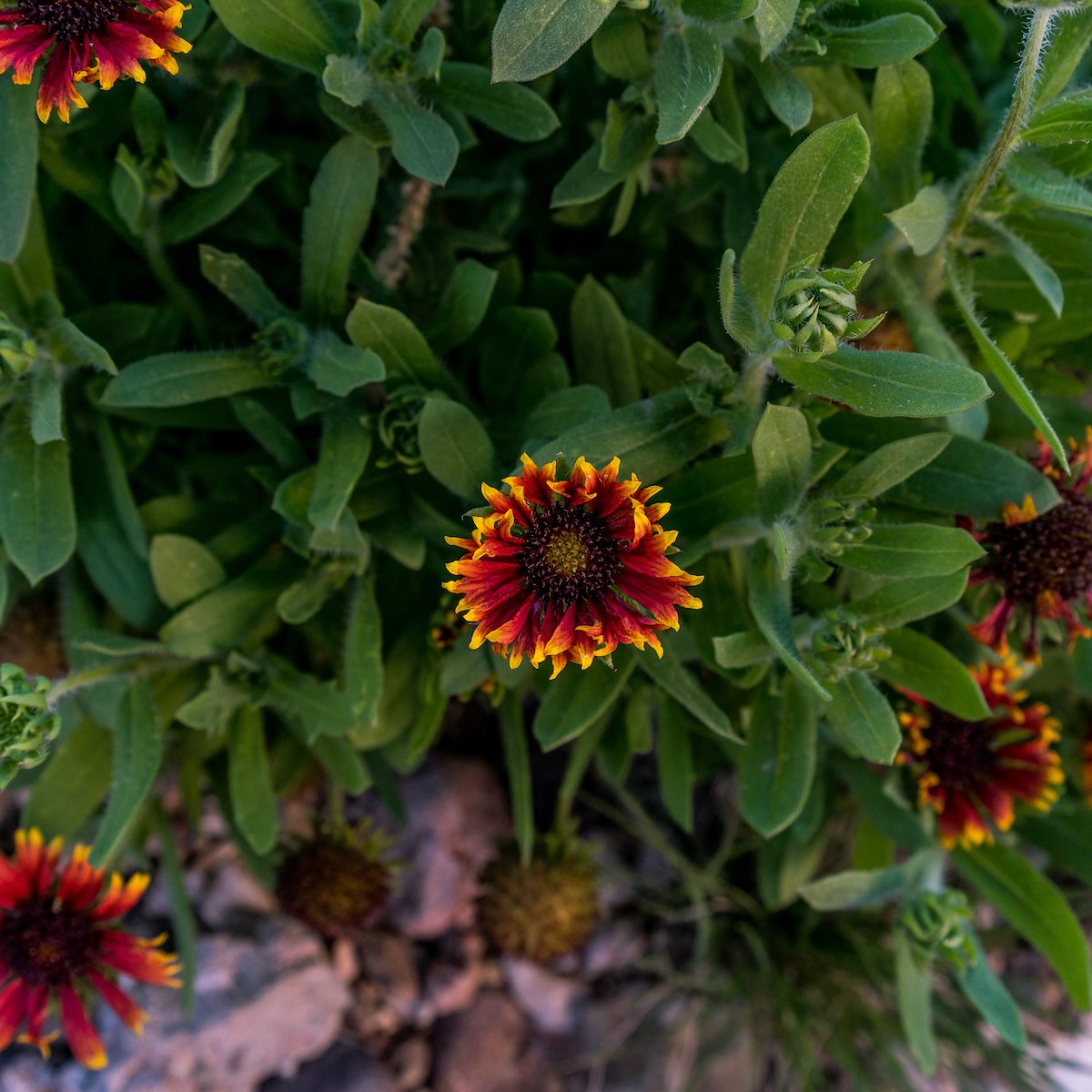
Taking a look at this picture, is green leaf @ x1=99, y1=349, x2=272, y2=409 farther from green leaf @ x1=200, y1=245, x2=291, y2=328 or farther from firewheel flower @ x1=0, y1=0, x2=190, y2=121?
firewheel flower @ x1=0, y1=0, x2=190, y2=121

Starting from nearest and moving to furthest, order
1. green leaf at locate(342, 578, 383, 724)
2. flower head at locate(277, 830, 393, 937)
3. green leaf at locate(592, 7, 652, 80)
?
green leaf at locate(592, 7, 652, 80), green leaf at locate(342, 578, 383, 724), flower head at locate(277, 830, 393, 937)

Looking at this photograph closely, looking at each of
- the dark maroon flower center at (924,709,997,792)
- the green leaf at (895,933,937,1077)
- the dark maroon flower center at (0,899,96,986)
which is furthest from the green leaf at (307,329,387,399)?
the green leaf at (895,933,937,1077)

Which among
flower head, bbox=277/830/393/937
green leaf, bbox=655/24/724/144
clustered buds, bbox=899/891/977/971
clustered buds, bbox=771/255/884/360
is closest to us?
clustered buds, bbox=771/255/884/360

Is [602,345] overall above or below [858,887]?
above

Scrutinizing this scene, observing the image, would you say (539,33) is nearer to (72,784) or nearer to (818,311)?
(818,311)

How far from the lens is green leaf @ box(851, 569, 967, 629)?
1359 millimetres

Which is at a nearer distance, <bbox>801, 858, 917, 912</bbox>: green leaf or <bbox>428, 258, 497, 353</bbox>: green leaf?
<bbox>428, 258, 497, 353</bbox>: green leaf

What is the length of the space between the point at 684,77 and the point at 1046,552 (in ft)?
2.61

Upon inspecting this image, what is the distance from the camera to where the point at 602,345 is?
62.8 inches

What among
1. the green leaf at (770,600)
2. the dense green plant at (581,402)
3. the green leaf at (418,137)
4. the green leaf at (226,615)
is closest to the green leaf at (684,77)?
the dense green plant at (581,402)

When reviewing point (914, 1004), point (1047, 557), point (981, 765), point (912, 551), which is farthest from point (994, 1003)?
point (912, 551)

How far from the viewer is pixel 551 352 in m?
1.58

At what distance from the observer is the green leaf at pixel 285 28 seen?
4.26 ft

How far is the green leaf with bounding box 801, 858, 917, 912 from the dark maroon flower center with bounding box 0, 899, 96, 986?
3.69ft
